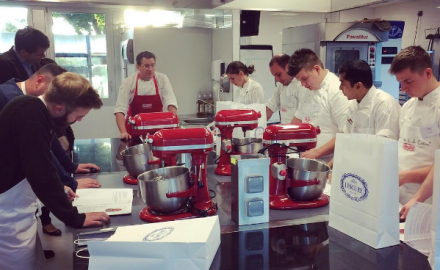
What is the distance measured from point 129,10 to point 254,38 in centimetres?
196

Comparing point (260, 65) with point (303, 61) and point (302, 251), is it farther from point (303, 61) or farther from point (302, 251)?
point (302, 251)

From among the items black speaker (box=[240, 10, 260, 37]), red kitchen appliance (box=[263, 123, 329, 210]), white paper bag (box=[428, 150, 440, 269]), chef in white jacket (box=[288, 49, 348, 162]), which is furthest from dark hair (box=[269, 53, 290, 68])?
white paper bag (box=[428, 150, 440, 269])

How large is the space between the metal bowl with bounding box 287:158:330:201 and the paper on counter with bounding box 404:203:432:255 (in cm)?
41

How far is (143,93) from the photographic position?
395 cm

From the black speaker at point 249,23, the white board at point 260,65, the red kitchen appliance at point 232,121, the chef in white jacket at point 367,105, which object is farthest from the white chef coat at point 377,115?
the white board at point 260,65

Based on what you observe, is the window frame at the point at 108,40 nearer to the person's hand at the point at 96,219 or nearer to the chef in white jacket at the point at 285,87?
the chef in white jacket at the point at 285,87

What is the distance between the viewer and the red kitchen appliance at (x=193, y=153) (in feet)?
5.26

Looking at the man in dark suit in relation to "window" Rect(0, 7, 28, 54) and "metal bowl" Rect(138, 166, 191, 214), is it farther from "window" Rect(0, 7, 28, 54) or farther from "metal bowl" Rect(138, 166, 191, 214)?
"window" Rect(0, 7, 28, 54)

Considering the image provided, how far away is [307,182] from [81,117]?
98cm

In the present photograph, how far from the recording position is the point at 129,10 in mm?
5352

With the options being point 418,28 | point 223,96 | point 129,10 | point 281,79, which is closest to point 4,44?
point 129,10

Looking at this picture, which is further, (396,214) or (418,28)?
(418,28)

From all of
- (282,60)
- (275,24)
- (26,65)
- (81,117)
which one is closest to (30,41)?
(26,65)

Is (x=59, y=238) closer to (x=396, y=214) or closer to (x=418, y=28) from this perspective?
(x=396, y=214)
